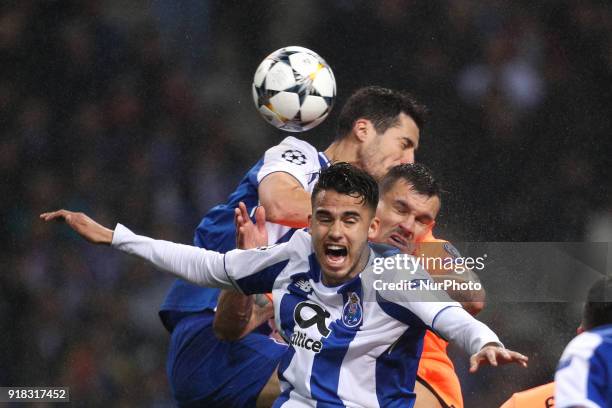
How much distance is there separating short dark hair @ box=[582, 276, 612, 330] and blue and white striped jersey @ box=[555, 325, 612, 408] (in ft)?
0.71

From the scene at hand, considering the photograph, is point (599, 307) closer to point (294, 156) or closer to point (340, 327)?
point (340, 327)

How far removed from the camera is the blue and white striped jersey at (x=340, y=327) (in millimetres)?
3670

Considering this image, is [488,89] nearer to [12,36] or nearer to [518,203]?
[518,203]

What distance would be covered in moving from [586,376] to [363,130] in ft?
9.23

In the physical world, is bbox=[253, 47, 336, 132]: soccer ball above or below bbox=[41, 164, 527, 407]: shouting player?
above

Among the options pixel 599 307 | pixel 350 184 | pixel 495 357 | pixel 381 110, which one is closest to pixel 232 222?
pixel 381 110

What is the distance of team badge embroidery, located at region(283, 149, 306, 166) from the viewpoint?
4871 millimetres

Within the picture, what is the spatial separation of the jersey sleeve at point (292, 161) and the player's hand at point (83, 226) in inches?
41.0

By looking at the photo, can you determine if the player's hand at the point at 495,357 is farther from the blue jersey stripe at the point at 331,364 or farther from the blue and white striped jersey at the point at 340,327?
the blue jersey stripe at the point at 331,364

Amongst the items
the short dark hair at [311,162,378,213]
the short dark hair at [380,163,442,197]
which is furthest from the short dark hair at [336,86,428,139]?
the short dark hair at [311,162,378,213]

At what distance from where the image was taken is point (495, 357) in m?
3.10

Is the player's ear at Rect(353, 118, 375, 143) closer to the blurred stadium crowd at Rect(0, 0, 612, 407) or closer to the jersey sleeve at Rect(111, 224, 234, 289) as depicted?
the jersey sleeve at Rect(111, 224, 234, 289)

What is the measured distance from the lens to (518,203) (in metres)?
6.96

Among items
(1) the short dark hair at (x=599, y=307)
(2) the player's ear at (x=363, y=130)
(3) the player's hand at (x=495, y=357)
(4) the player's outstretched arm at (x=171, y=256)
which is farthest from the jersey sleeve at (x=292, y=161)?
(1) the short dark hair at (x=599, y=307)
